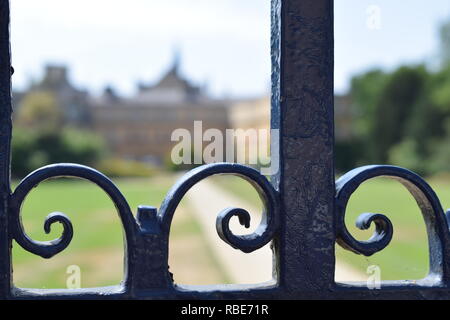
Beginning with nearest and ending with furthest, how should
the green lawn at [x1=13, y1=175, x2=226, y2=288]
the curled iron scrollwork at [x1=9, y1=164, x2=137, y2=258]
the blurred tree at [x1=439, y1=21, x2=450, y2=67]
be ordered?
1. the curled iron scrollwork at [x1=9, y1=164, x2=137, y2=258]
2. the green lawn at [x1=13, y1=175, x2=226, y2=288]
3. the blurred tree at [x1=439, y1=21, x2=450, y2=67]

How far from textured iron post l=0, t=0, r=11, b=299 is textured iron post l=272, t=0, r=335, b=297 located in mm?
380

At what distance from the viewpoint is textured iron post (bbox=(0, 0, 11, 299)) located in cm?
80

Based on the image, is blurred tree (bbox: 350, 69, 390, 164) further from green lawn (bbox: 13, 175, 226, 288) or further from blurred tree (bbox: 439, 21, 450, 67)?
green lawn (bbox: 13, 175, 226, 288)

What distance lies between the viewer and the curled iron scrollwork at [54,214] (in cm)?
80

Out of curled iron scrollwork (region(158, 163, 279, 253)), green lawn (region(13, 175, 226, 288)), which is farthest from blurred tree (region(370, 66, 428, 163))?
curled iron scrollwork (region(158, 163, 279, 253))

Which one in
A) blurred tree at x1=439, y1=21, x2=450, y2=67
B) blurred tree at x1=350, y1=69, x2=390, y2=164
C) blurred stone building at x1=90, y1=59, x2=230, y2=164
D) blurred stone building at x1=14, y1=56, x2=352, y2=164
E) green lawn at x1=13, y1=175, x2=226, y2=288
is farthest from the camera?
blurred stone building at x1=90, y1=59, x2=230, y2=164

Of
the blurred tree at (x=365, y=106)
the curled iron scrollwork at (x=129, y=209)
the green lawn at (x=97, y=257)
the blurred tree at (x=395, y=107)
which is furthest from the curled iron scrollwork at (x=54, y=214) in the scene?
the blurred tree at (x=365, y=106)

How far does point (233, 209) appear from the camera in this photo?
33.1 inches

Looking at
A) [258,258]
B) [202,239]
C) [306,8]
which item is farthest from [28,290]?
[202,239]

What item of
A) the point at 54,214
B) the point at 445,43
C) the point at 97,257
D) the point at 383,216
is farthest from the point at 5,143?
the point at 445,43

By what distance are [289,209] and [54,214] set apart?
0.34 meters

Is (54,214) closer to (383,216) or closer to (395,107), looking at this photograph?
(383,216)
